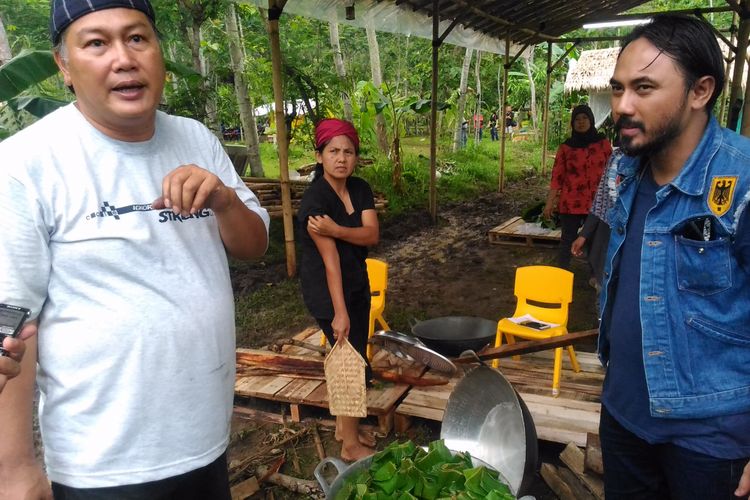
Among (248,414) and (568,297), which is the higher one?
(568,297)

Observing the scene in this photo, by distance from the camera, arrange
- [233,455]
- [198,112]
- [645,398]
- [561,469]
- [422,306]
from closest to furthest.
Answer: [645,398] < [561,469] < [233,455] < [422,306] < [198,112]

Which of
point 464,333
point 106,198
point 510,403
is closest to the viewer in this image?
point 106,198

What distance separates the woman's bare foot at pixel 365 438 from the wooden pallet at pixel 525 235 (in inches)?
194

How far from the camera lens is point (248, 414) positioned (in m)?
3.67

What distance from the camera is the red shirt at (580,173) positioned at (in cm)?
523

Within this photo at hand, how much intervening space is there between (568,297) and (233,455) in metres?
2.50

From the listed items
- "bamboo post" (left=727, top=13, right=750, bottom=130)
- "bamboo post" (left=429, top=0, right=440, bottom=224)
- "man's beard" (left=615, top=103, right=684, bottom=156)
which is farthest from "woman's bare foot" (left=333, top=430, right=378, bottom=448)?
"bamboo post" (left=727, top=13, right=750, bottom=130)

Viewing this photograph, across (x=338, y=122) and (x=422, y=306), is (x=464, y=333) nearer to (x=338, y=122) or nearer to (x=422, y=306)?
(x=422, y=306)

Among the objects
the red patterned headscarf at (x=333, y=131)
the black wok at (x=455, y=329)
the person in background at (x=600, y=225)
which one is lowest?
the black wok at (x=455, y=329)

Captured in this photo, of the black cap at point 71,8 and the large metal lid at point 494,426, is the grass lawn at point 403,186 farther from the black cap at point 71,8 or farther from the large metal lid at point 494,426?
the black cap at point 71,8

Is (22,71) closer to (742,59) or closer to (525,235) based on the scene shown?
(525,235)

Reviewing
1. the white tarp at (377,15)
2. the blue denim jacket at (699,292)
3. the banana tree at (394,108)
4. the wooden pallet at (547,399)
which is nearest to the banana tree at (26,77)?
the white tarp at (377,15)

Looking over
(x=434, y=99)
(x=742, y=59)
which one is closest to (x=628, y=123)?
(x=434, y=99)

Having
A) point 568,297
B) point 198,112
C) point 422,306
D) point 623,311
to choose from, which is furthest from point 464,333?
point 198,112
